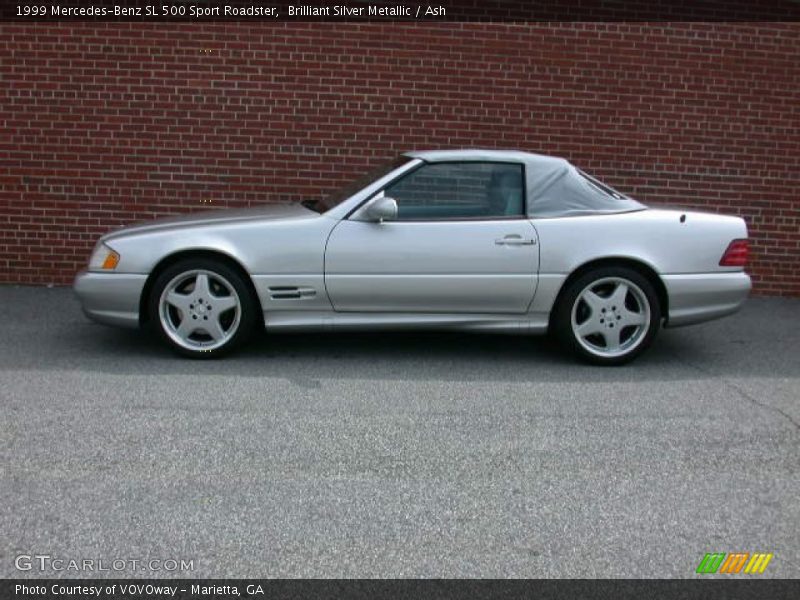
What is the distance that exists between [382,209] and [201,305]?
1.33 metres

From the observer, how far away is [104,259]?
21.3 ft

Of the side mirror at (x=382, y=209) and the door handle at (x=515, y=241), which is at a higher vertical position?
the side mirror at (x=382, y=209)

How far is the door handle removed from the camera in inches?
257

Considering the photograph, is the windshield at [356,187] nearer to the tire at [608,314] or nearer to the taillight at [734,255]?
the tire at [608,314]

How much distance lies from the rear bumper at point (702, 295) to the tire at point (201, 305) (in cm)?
279

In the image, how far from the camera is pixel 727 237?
264 inches

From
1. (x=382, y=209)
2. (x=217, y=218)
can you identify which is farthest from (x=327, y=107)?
(x=382, y=209)

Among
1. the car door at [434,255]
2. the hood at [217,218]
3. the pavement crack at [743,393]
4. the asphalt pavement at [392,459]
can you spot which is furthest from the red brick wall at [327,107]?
the pavement crack at [743,393]

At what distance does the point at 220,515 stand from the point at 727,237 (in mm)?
4223

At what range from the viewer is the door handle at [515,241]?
6.53 meters

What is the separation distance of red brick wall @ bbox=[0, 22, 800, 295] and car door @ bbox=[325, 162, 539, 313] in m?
2.77

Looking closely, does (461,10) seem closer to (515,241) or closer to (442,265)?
(515,241)

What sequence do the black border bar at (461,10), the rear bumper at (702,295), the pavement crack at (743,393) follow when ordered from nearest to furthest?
the pavement crack at (743,393) → the rear bumper at (702,295) → the black border bar at (461,10)

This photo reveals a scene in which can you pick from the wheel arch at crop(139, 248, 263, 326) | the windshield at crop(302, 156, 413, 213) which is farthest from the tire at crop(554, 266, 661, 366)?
the wheel arch at crop(139, 248, 263, 326)
